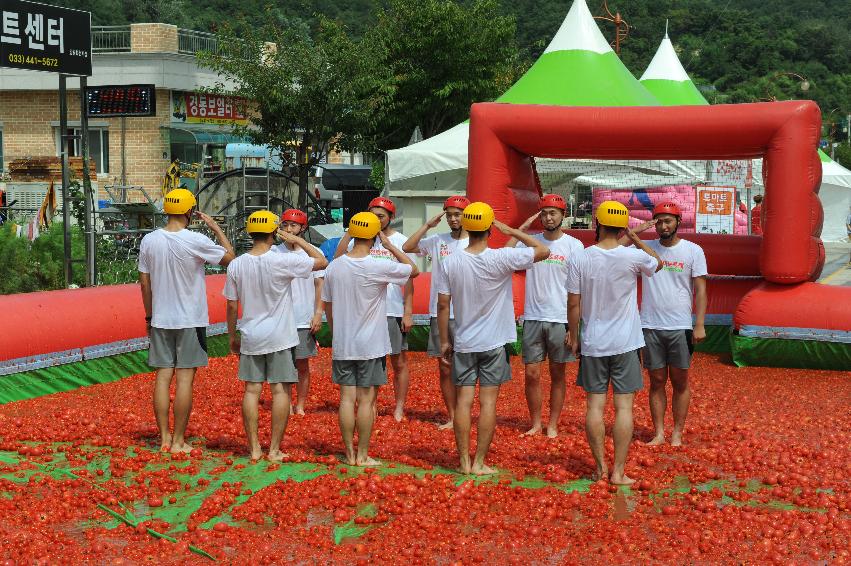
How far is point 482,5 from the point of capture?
3262 centimetres

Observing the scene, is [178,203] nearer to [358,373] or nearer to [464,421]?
→ [358,373]

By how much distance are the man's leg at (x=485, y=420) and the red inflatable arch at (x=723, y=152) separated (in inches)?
232

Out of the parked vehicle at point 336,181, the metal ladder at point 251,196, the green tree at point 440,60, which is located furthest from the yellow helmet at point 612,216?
the parked vehicle at point 336,181

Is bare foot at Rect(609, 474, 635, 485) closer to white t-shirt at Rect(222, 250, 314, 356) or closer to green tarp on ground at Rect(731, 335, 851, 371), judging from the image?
white t-shirt at Rect(222, 250, 314, 356)

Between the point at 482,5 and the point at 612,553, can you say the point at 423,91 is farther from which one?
the point at 612,553

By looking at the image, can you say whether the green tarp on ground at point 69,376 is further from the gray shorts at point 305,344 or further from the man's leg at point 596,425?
the man's leg at point 596,425

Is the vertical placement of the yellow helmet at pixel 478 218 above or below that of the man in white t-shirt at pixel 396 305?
above

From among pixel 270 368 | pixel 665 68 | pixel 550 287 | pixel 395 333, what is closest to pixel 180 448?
pixel 270 368

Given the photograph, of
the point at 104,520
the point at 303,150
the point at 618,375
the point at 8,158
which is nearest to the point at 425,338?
the point at 618,375

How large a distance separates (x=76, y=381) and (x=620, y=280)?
245 inches

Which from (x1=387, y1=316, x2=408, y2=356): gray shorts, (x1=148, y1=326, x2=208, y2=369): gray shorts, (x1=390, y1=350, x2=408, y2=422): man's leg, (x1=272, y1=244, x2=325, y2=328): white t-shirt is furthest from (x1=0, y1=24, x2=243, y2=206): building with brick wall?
(x1=148, y1=326, x2=208, y2=369): gray shorts

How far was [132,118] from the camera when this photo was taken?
3491cm

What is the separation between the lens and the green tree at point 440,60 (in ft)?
104

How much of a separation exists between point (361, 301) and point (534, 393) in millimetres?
2007
